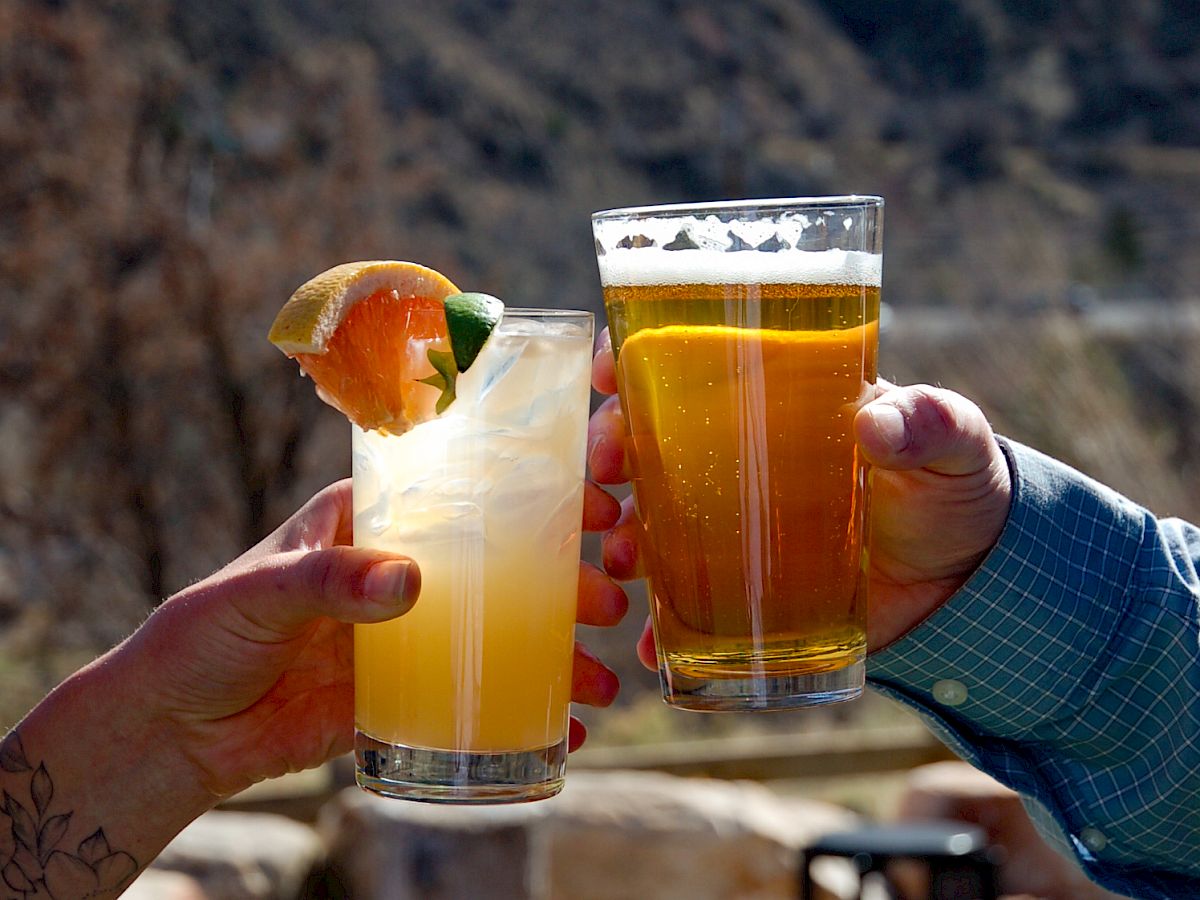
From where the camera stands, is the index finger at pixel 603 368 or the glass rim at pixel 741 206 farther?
the index finger at pixel 603 368

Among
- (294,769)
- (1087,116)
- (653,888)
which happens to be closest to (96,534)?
(653,888)

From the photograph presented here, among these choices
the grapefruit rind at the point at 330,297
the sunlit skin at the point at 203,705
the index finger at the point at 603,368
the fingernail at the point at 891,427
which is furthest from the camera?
the index finger at the point at 603,368

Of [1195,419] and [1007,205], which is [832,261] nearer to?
[1195,419]

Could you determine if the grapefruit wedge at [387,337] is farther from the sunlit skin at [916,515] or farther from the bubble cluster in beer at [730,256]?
the sunlit skin at [916,515]

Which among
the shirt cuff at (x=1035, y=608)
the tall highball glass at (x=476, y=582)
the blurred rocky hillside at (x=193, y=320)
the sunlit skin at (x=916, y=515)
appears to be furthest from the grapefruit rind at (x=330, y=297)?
the blurred rocky hillside at (x=193, y=320)

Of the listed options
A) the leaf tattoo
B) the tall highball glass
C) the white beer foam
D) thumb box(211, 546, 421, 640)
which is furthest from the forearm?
the white beer foam

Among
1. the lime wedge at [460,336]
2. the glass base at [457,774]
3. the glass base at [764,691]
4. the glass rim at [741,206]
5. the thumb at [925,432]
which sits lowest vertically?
the glass base at [457,774]
